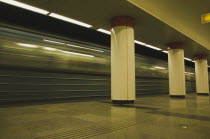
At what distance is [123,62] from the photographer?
7.50 metres

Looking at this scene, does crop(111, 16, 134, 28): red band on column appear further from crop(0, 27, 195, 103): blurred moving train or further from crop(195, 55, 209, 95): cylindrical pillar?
crop(195, 55, 209, 95): cylindrical pillar

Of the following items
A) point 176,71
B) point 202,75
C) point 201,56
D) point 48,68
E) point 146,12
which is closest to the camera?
point 146,12

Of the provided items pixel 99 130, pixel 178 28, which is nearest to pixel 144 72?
pixel 178 28

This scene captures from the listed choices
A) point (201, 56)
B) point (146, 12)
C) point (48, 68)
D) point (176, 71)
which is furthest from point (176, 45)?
point (48, 68)

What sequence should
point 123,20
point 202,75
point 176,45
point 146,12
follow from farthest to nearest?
1. point 202,75
2. point 176,45
3. point 123,20
4. point 146,12

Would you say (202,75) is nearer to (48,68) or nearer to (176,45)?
(176,45)

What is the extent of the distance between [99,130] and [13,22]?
23.5 feet

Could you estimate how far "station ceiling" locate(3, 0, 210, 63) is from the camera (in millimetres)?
6309

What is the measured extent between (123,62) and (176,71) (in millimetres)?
6266

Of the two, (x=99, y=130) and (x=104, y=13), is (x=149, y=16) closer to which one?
(x=104, y=13)

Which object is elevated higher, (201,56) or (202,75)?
(201,56)

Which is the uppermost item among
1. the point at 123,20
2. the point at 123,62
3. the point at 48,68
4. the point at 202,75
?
the point at 123,20

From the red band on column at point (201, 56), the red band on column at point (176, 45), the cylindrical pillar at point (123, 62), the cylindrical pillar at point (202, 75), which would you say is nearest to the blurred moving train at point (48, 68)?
the cylindrical pillar at point (123, 62)

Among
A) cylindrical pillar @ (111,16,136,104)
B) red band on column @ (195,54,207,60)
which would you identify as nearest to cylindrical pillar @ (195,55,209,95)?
red band on column @ (195,54,207,60)
